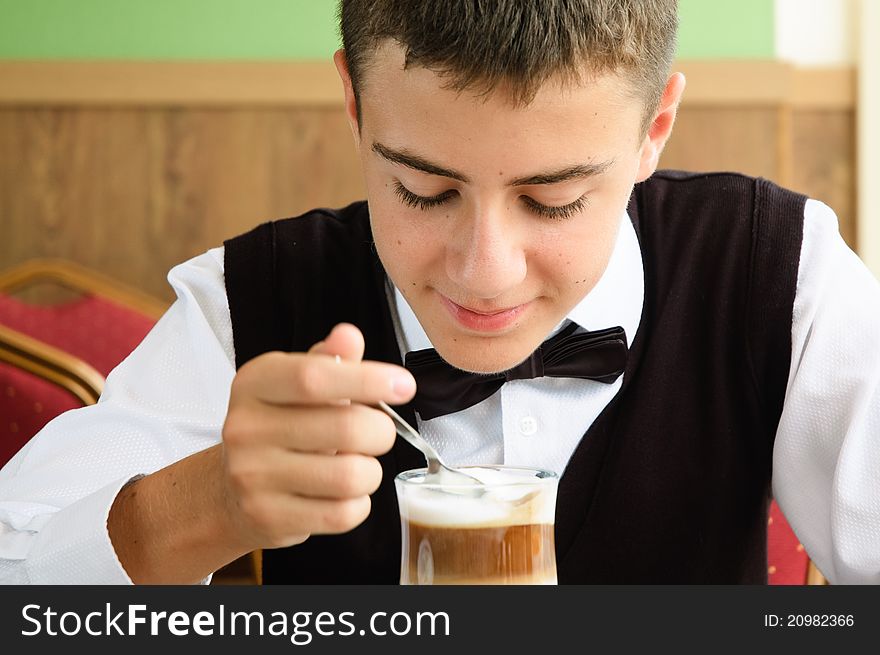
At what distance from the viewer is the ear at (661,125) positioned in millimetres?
1186

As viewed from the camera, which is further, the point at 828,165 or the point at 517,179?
A: the point at 828,165

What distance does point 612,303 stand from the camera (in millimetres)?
1397

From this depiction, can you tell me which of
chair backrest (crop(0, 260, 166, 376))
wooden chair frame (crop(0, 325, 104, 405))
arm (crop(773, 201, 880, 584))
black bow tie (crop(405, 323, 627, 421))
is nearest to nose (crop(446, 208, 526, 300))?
black bow tie (crop(405, 323, 627, 421))

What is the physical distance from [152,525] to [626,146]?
0.57m

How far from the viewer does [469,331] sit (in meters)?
1.08

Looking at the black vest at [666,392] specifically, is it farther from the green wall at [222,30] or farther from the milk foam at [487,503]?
the green wall at [222,30]

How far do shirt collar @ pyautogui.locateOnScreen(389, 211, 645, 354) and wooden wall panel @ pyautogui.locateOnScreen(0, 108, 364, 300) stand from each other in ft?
5.06

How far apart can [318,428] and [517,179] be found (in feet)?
0.99

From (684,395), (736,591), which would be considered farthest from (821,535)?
(736,591)

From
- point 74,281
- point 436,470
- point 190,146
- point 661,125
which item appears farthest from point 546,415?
point 190,146

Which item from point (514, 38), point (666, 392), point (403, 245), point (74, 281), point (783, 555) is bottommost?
point (783, 555)

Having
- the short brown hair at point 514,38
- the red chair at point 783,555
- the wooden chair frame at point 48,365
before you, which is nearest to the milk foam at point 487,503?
the short brown hair at point 514,38

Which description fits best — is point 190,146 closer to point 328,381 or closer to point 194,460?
point 194,460

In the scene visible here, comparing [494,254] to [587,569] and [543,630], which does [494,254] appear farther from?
[587,569]
